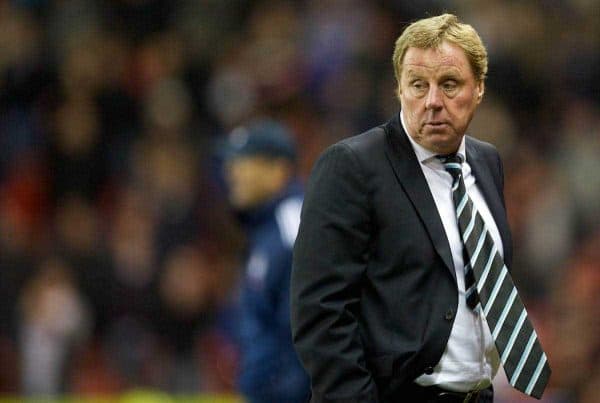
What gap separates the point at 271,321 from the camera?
482cm

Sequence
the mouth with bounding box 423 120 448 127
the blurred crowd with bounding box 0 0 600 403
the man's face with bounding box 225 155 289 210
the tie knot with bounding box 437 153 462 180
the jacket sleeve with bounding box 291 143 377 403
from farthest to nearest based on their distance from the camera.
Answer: the blurred crowd with bounding box 0 0 600 403 → the man's face with bounding box 225 155 289 210 → the tie knot with bounding box 437 153 462 180 → the mouth with bounding box 423 120 448 127 → the jacket sleeve with bounding box 291 143 377 403

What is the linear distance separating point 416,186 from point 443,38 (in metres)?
0.37

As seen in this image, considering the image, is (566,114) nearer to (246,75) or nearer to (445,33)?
(246,75)

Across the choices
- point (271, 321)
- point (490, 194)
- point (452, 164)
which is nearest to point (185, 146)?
point (271, 321)

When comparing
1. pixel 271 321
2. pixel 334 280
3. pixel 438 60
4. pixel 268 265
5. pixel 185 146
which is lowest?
pixel 185 146

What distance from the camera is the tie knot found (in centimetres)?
330

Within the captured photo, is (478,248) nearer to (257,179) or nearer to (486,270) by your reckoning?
(486,270)

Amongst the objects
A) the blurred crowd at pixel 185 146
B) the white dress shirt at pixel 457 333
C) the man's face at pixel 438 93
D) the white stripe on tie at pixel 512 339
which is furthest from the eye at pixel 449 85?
the blurred crowd at pixel 185 146

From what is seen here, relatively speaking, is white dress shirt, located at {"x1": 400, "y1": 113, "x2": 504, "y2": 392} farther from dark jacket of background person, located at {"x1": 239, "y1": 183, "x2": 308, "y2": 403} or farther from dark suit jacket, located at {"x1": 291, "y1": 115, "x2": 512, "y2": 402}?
dark jacket of background person, located at {"x1": 239, "y1": 183, "x2": 308, "y2": 403}

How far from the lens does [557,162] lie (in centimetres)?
917

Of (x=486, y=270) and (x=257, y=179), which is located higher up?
(x=486, y=270)

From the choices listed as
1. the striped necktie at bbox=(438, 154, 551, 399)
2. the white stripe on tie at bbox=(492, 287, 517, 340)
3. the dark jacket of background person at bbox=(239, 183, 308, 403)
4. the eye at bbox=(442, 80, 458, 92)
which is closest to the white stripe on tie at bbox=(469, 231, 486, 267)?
the striped necktie at bbox=(438, 154, 551, 399)

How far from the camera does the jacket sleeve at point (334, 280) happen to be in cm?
309

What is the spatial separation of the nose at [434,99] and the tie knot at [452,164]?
0.20 metres
